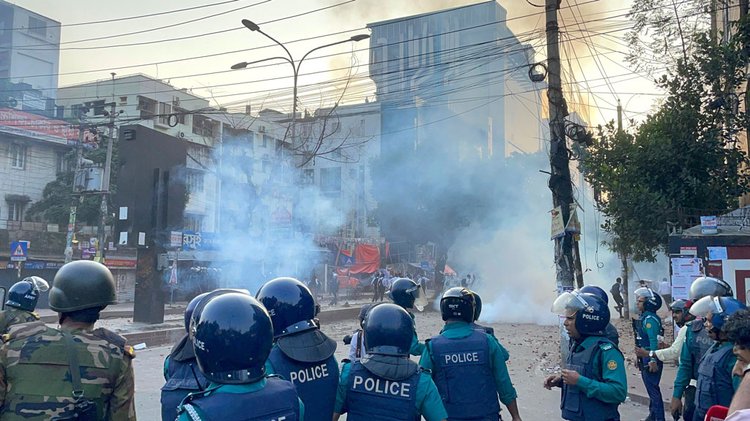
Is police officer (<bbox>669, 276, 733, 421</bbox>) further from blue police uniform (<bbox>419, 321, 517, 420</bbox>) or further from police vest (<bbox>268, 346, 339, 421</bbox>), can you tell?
police vest (<bbox>268, 346, 339, 421</bbox>)

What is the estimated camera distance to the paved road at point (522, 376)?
7.33 metres

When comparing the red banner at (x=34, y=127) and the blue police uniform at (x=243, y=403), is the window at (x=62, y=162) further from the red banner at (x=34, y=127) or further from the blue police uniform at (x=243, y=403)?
the blue police uniform at (x=243, y=403)

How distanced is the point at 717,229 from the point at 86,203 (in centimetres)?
3072

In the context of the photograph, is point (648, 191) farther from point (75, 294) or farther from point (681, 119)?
point (75, 294)

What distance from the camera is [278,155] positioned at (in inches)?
869

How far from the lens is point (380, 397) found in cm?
278

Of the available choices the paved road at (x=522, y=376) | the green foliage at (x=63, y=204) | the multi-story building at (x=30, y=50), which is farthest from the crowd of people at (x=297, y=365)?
the multi-story building at (x=30, y=50)

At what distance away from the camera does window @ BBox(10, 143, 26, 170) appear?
2942 centimetres

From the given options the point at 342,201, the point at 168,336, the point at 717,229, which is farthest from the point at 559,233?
the point at 342,201

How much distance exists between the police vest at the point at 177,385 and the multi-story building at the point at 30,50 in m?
39.4

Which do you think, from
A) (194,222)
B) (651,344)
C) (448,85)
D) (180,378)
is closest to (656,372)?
(651,344)

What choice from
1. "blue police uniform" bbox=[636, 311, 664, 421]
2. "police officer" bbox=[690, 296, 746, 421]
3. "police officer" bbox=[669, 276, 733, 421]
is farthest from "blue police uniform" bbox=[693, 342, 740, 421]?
"blue police uniform" bbox=[636, 311, 664, 421]

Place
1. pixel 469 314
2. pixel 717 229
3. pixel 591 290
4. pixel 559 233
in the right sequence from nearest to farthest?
pixel 469 314 < pixel 591 290 < pixel 559 233 < pixel 717 229

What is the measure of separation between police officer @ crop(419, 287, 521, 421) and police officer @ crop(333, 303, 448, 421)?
90cm
